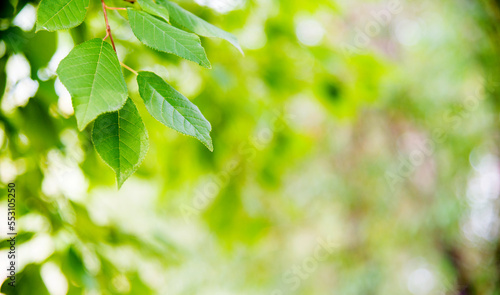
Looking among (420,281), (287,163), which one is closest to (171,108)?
(287,163)

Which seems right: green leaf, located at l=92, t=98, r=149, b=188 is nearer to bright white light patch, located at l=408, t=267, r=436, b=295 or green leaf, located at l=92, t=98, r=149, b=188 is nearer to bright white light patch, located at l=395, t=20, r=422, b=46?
bright white light patch, located at l=395, t=20, r=422, b=46

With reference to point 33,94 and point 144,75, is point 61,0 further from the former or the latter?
point 33,94

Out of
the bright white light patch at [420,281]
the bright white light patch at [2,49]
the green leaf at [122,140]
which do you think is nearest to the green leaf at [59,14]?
the green leaf at [122,140]

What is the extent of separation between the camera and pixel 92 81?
1.17 feet

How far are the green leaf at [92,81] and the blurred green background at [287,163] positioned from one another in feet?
0.86

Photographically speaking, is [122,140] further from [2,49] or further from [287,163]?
[287,163]

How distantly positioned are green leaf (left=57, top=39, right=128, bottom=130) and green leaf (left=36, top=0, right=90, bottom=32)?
4 cm

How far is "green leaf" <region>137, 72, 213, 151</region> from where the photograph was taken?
0.39 m

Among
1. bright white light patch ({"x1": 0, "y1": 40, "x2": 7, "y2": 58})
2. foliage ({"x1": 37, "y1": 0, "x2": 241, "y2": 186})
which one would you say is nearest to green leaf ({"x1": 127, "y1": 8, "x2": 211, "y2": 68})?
foliage ({"x1": 37, "y1": 0, "x2": 241, "y2": 186})

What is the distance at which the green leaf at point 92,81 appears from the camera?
0.34 m

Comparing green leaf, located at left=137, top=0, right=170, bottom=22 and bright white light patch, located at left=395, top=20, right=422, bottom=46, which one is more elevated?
bright white light patch, located at left=395, top=20, right=422, bottom=46

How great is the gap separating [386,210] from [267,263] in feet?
3.11

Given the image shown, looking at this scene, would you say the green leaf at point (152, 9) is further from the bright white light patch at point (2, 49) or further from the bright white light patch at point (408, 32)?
the bright white light patch at point (408, 32)

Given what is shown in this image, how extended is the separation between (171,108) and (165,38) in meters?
0.08
